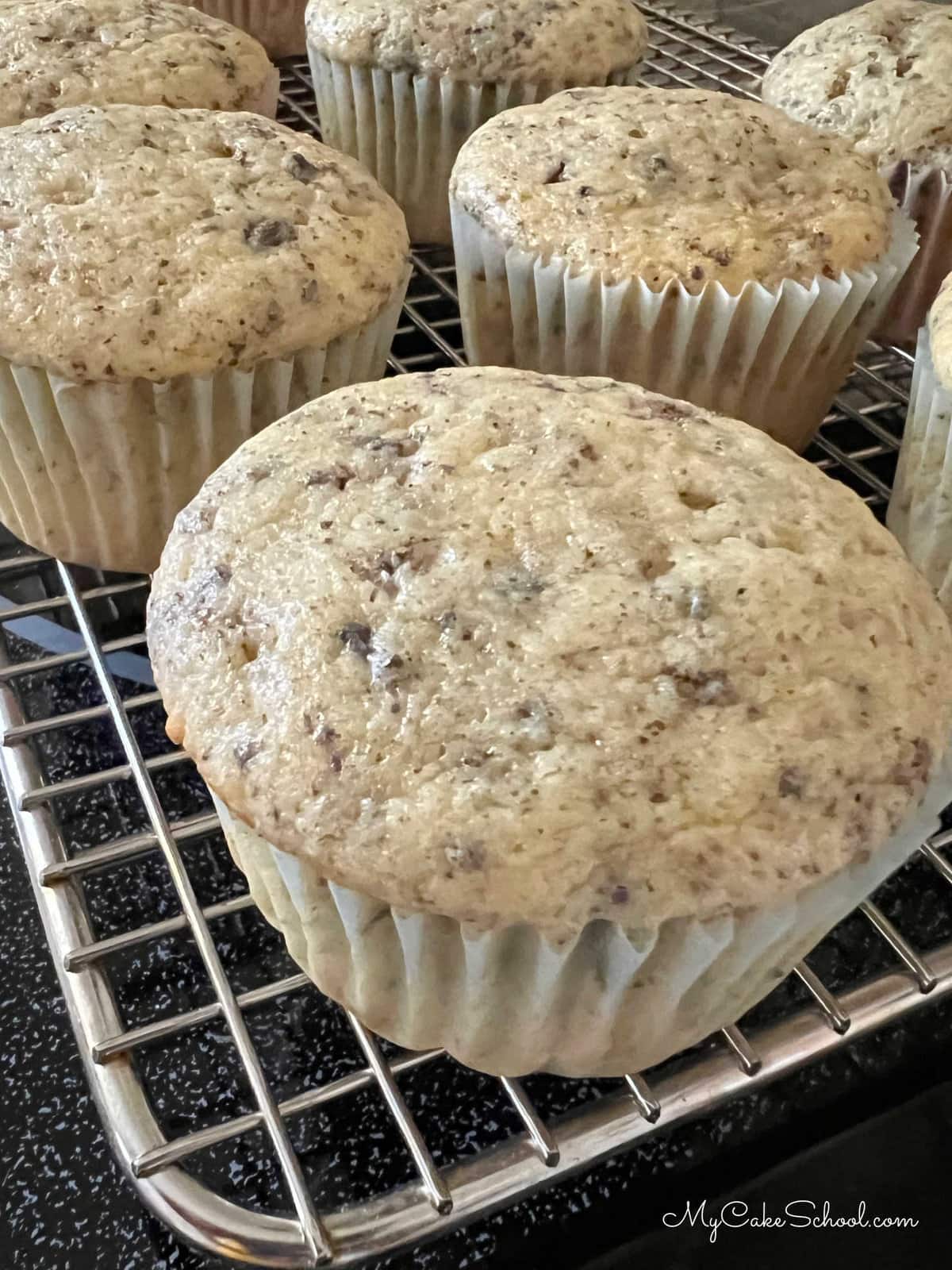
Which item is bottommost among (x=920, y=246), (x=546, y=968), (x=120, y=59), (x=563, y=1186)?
(x=563, y=1186)

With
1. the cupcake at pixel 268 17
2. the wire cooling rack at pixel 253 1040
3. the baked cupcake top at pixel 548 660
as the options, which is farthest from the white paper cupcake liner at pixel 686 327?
the cupcake at pixel 268 17

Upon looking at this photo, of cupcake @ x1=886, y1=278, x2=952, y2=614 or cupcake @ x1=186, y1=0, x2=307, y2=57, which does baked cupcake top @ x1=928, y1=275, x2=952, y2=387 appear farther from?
cupcake @ x1=186, y1=0, x2=307, y2=57

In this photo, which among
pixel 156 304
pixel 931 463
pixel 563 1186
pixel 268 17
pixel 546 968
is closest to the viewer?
pixel 546 968

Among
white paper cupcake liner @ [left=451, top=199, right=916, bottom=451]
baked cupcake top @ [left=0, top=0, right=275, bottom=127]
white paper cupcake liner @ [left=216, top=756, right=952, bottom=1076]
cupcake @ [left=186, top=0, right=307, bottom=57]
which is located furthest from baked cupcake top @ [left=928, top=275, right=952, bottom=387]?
cupcake @ [left=186, top=0, right=307, bottom=57]

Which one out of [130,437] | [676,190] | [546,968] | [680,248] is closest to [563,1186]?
[546,968]

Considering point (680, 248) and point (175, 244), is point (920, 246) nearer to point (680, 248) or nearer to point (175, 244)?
point (680, 248)

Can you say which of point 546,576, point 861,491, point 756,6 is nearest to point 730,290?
point 861,491

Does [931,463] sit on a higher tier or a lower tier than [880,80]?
lower
